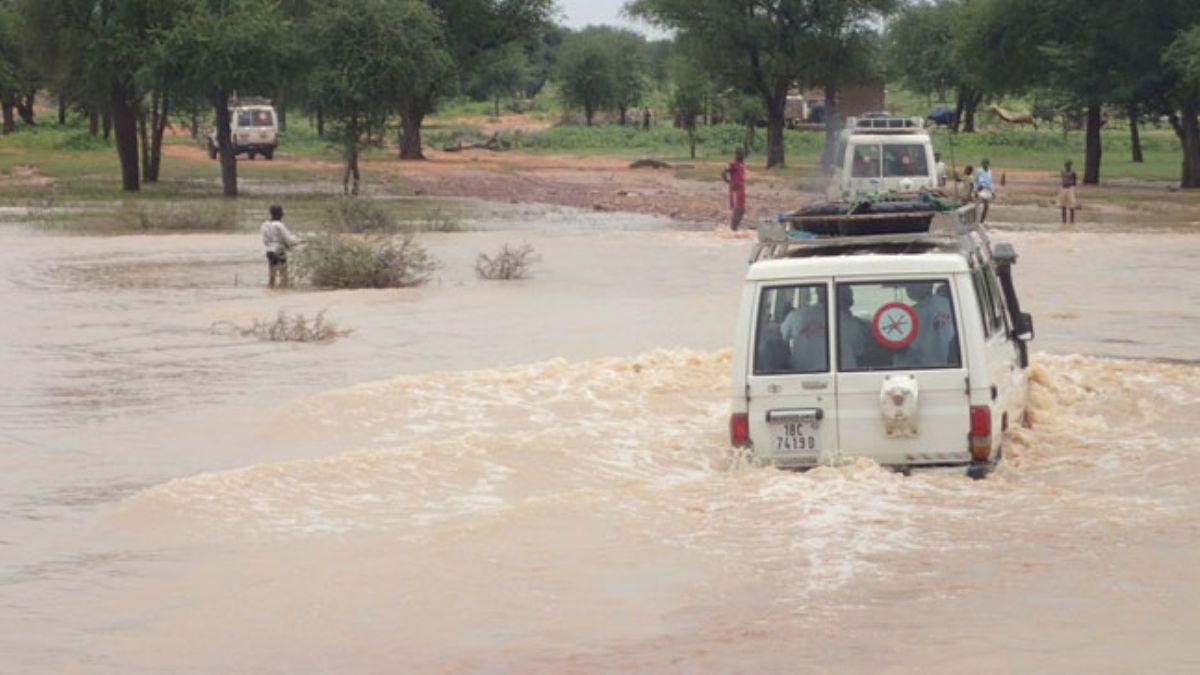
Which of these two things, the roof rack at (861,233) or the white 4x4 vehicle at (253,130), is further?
the white 4x4 vehicle at (253,130)

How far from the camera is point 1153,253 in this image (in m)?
30.5

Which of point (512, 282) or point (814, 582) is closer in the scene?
point (814, 582)

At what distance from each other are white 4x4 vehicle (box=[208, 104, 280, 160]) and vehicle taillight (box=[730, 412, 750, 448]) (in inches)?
2307

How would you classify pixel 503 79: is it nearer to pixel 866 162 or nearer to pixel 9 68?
pixel 9 68

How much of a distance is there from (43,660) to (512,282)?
18.0 m

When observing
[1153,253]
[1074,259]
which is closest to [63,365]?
[1074,259]

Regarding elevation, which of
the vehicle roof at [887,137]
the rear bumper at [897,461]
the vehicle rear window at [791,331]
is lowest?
the rear bumper at [897,461]

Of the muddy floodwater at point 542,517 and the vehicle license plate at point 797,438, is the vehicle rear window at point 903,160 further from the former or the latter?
the vehicle license plate at point 797,438

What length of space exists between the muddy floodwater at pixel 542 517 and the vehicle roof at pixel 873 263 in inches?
46.3

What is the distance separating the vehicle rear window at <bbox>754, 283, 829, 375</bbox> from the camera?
10781mm

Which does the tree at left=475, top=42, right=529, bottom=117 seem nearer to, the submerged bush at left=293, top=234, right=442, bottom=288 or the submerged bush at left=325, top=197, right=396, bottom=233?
the submerged bush at left=325, top=197, right=396, bottom=233

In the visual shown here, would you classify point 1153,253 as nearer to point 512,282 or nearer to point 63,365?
point 512,282

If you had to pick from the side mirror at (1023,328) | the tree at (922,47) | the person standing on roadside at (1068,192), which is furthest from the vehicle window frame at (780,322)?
the tree at (922,47)

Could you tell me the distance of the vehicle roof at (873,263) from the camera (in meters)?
10.6
